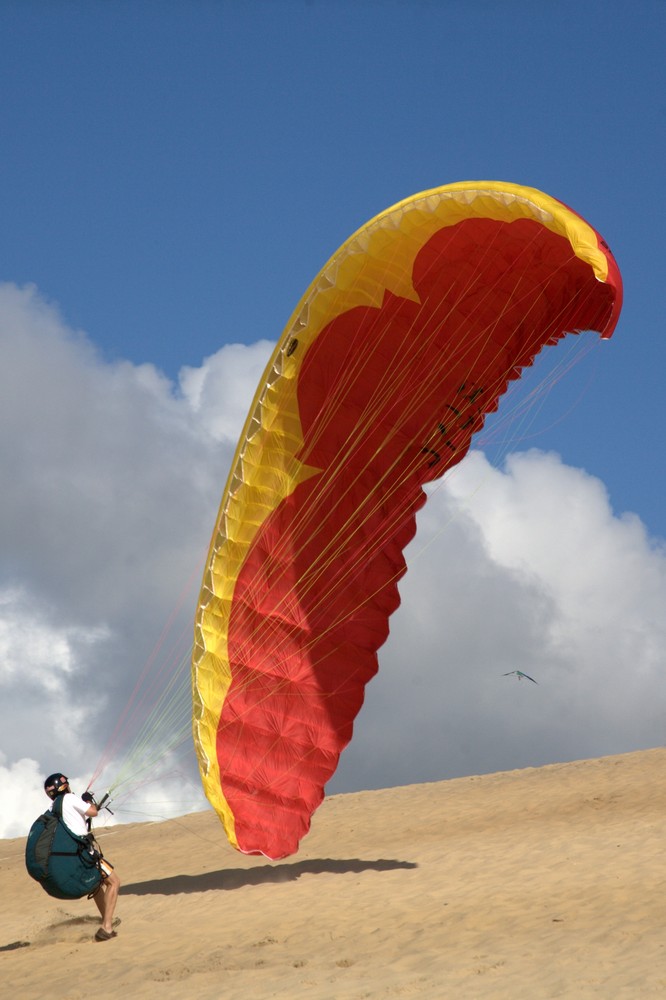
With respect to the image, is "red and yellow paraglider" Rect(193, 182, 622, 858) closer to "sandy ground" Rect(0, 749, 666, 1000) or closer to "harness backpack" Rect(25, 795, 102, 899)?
"sandy ground" Rect(0, 749, 666, 1000)

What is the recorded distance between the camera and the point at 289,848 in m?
12.0

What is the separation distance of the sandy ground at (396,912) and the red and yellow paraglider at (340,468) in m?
1.35

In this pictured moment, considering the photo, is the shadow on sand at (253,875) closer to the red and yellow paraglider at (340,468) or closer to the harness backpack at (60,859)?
the red and yellow paraglider at (340,468)

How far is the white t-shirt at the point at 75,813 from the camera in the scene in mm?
10202

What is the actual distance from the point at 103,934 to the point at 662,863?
5931 millimetres

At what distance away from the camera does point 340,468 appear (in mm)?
11766

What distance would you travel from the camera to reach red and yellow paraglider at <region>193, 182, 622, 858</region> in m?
10.9

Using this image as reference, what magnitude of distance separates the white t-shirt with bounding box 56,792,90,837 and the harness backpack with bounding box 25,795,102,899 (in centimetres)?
4

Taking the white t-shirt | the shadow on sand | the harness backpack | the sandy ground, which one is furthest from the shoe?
the shadow on sand

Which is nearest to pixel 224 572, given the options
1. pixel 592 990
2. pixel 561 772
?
pixel 592 990

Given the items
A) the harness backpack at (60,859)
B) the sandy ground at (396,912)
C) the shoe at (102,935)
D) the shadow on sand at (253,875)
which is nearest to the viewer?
the sandy ground at (396,912)

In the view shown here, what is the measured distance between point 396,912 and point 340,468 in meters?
4.38

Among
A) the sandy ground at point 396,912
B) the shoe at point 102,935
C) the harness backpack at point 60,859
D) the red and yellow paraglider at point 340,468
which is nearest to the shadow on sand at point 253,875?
the sandy ground at point 396,912

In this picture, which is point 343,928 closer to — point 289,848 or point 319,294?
point 289,848
